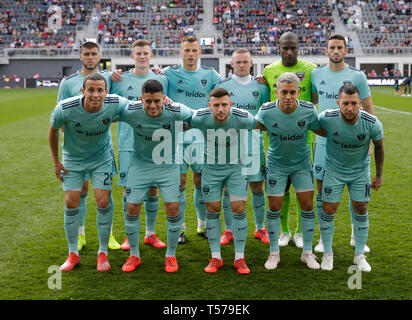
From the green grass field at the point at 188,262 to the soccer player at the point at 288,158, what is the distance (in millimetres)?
357

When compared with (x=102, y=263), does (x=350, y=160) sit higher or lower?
higher

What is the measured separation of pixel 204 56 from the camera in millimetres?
39250

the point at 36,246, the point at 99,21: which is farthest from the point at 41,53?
the point at 36,246

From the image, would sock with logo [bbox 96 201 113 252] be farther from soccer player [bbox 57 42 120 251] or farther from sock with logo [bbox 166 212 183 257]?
sock with logo [bbox 166 212 183 257]

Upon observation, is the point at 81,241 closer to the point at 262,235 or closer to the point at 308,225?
the point at 262,235

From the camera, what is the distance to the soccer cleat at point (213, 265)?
15.8ft

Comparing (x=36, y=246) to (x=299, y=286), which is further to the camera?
(x=36, y=246)

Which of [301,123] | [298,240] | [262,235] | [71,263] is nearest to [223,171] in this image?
[301,123]

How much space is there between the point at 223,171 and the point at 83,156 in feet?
4.85

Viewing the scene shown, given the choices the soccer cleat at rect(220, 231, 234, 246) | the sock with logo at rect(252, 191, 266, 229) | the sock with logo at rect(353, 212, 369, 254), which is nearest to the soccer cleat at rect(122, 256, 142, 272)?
the soccer cleat at rect(220, 231, 234, 246)

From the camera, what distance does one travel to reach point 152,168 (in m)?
4.93
